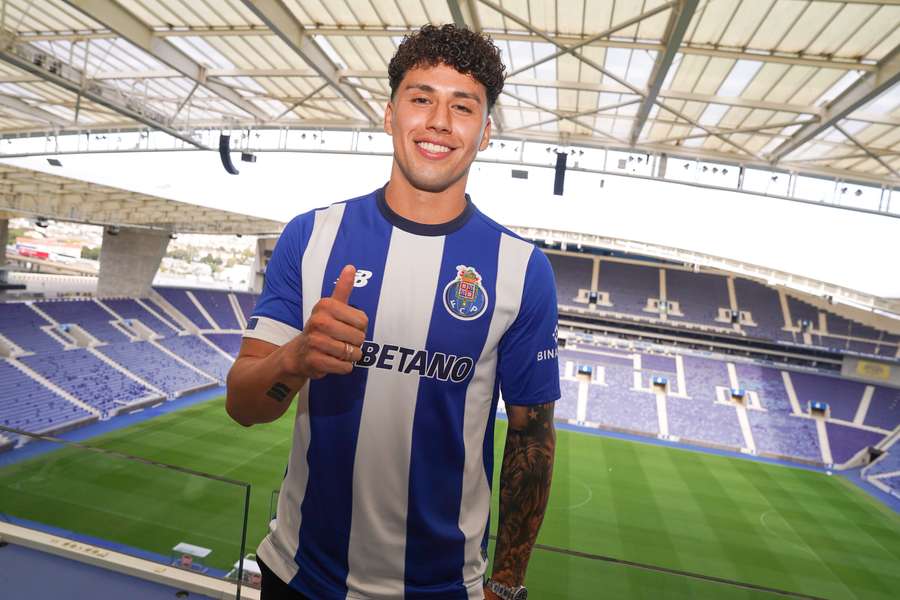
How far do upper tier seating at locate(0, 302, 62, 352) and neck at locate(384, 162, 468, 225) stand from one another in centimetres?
2406

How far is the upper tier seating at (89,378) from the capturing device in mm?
18531

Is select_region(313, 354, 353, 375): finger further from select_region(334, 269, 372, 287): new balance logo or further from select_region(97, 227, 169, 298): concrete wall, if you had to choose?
select_region(97, 227, 169, 298): concrete wall

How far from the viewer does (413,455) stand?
4.46ft

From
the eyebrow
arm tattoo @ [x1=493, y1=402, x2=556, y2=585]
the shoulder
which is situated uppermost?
the eyebrow

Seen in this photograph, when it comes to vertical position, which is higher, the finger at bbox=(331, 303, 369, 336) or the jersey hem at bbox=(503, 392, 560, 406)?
the finger at bbox=(331, 303, 369, 336)

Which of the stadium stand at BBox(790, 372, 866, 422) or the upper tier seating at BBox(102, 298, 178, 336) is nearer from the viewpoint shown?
the upper tier seating at BBox(102, 298, 178, 336)

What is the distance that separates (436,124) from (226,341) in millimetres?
32192

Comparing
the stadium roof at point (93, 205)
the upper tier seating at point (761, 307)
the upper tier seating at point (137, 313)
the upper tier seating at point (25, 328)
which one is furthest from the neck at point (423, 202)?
the upper tier seating at point (761, 307)

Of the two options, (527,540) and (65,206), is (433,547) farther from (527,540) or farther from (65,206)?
(65,206)

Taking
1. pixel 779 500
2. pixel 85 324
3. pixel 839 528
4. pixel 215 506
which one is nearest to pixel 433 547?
pixel 215 506

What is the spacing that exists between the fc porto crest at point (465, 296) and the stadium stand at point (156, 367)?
909 inches

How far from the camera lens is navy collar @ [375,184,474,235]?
147 centimetres

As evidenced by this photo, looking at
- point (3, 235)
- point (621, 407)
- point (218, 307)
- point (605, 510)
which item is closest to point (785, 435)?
point (621, 407)

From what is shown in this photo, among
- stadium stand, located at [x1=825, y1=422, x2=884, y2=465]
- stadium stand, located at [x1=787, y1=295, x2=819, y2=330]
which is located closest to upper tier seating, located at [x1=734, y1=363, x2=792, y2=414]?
stadium stand, located at [x1=825, y1=422, x2=884, y2=465]
